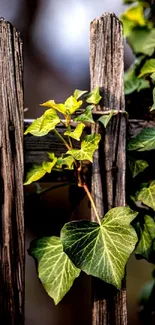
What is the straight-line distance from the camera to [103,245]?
3.37 ft

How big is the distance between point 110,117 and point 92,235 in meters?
0.33

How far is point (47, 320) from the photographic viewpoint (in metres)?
3.06

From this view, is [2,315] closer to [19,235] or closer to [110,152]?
[19,235]

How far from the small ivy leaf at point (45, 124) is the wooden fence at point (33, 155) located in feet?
0.16

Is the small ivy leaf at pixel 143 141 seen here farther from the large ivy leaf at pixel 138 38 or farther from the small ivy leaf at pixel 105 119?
the large ivy leaf at pixel 138 38

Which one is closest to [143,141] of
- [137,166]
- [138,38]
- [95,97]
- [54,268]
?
[137,166]

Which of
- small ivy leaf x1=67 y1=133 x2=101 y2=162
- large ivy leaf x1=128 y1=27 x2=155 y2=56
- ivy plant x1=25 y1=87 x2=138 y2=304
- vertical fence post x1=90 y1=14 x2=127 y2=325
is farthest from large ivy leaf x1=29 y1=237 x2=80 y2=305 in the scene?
large ivy leaf x1=128 y1=27 x2=155 y2=56

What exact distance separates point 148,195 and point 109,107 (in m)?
0.29

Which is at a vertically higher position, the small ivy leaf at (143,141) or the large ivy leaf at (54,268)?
the small ivy leaf at (143,141)

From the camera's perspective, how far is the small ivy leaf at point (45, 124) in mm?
1051

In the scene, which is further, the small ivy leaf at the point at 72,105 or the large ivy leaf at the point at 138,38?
the large ivy leaf at the point at 138,38

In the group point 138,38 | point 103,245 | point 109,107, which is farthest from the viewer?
point 138,38

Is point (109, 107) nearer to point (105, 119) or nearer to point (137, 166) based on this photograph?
point (105, 119)

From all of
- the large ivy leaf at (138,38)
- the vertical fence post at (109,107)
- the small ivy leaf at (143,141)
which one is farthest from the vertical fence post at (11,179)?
the large ivy leaf at (138,38)
